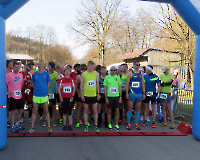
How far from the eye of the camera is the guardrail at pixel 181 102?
7939 millimetres

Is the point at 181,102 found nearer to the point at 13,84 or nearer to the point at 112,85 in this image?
the point at 112,85

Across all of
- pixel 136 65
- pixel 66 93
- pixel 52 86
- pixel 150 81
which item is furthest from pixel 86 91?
pixel 150 81

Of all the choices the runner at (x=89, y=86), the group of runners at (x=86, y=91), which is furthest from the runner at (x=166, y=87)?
the runner at (x=89, y=86)

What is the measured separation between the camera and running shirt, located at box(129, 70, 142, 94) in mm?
6160

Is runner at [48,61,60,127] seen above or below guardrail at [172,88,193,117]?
above

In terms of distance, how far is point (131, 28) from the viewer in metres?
41.9

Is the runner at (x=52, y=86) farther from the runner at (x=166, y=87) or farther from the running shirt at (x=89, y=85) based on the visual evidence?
the runner at (x=166, y=87)

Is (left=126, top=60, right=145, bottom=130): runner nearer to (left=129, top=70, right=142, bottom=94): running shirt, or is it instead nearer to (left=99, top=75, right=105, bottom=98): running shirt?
(left=129, top=70, right=142, bottom=94): running shirt

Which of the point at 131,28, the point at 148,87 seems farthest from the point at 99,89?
the point at 131,28

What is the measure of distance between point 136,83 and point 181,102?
10.4 ft

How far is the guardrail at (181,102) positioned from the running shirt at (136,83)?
2465mm

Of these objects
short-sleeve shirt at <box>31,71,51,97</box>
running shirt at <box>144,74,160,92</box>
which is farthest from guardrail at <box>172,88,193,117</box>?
short-sleeve shirt at <box>31,71,51,97</box>

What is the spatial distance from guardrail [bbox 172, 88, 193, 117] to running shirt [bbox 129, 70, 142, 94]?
2465mm

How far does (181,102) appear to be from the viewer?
26.9 feet
